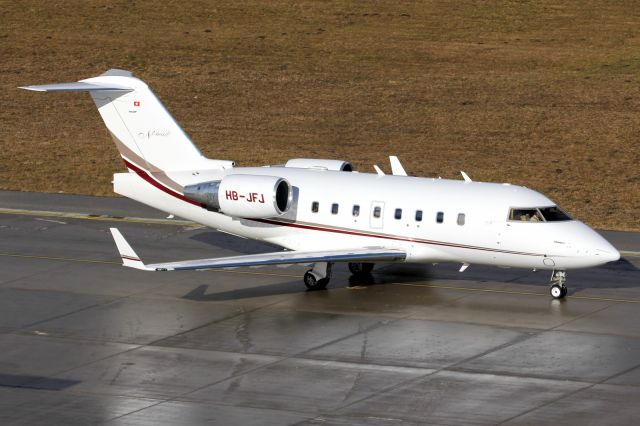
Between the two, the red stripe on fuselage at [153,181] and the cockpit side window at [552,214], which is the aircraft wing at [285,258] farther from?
the cockpit side window at [552,214]

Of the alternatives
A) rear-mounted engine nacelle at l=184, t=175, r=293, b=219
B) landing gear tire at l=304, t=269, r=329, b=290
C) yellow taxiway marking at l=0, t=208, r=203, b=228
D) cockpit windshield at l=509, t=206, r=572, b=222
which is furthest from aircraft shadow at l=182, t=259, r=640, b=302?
yellow taxiway marking at l=0, t=208, r=203, b=228

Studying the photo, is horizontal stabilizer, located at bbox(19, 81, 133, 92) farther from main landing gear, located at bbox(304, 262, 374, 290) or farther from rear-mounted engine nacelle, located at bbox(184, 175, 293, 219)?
main landing gear, located at bbox(304, 262, 374, 290)

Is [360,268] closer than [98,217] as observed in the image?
Yes

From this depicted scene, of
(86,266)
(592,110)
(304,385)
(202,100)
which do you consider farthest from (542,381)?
(202,100)

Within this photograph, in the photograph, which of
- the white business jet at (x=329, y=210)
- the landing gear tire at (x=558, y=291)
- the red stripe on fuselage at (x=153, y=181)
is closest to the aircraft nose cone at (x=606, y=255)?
the white business jet at (x=329, y=210)

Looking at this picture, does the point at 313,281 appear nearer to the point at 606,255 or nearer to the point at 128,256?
the point at 128,256

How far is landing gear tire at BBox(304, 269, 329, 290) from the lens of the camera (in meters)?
33.9

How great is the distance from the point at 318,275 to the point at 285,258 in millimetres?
1481

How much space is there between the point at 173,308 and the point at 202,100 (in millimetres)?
30673

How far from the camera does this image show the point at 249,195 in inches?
1335

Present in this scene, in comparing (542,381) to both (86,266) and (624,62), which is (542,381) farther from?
(624,62)

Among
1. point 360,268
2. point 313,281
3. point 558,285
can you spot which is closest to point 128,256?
point 313,281

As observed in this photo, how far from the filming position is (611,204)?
150ft

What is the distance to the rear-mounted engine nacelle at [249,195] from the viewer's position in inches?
1329
